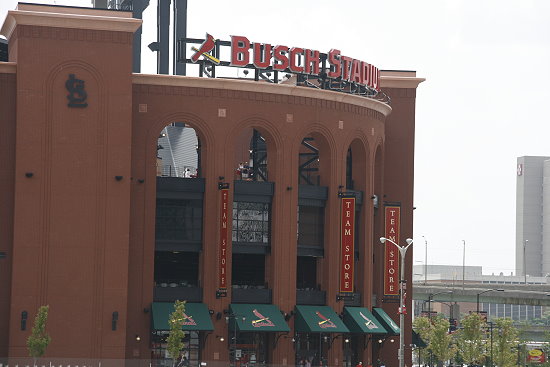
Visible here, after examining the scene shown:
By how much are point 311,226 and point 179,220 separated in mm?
11055

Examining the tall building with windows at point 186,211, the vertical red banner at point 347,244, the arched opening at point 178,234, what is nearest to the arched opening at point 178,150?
the tall building with windows at point 186,211

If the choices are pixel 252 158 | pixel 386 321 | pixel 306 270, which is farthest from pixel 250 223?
pixel 386 321

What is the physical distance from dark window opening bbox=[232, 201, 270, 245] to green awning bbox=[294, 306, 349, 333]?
607cm

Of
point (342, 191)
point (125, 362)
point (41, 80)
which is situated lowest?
point (125, 362)

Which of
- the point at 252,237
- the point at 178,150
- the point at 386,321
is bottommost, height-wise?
the point at 386,321

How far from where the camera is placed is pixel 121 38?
272 feet

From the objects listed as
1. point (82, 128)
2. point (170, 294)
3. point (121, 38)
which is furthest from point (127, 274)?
point (121, 38)

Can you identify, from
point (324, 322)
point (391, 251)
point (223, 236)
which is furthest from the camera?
point (391, 251)

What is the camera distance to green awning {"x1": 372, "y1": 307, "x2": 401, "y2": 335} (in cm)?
9662

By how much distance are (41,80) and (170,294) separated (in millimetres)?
18164

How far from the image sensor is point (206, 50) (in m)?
89.5

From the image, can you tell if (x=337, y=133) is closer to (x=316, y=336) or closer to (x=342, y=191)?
(x=342, y=191)

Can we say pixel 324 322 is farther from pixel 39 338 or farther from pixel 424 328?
pixel 424 328

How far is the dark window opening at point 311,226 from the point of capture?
304 feet
